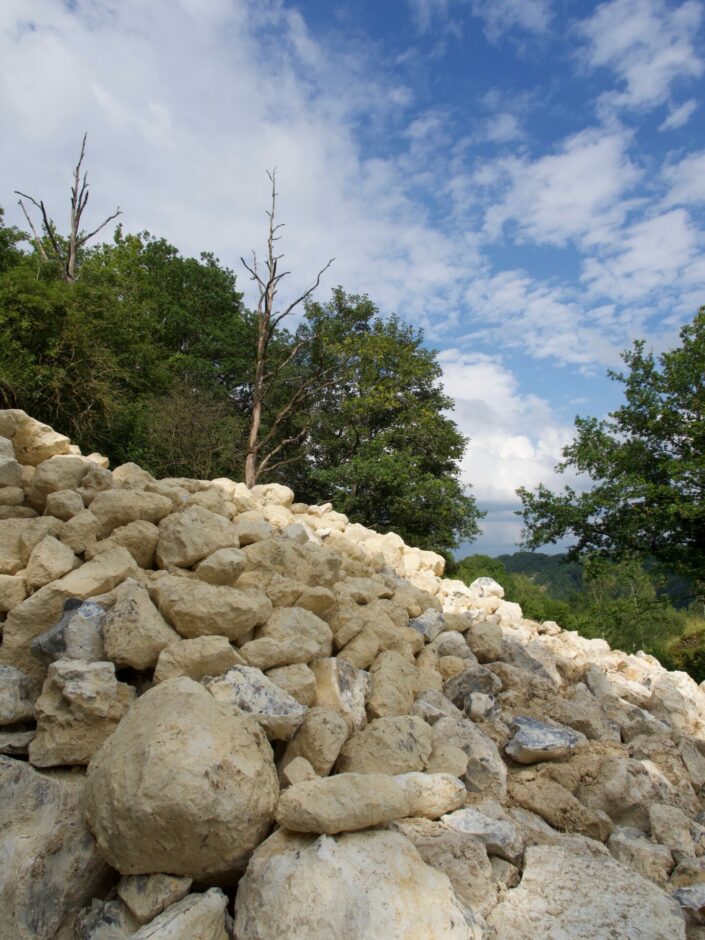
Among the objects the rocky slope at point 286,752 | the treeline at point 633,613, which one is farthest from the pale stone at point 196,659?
the treeline at point 633,613

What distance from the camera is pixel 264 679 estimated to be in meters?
3.32

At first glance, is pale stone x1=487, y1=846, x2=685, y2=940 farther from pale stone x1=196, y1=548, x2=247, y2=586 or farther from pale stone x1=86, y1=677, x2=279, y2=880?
pale stone x1=196, y1=548, x2=247, y2=586

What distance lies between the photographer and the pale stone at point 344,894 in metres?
2.21

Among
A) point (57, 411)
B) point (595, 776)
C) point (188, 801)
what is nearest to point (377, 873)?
point (188, 801)

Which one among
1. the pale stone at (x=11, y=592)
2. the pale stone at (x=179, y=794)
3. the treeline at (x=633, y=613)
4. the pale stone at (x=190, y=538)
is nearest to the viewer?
the pale stone at (x=179, y=794)

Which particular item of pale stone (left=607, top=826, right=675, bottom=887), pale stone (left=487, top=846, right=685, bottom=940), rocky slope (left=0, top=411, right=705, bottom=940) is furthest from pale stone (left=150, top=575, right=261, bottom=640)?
pale stone (left=607, top=826, right=675, bottom=887)

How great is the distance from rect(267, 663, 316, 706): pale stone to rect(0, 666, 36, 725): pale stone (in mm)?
1338

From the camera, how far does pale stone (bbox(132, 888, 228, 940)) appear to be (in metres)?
2.22

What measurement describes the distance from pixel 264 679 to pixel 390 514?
11224 millimetres

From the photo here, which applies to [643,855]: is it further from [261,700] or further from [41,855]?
[41,855]

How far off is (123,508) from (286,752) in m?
2.30

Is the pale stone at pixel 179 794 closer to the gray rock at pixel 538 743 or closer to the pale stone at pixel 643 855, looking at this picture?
the gray rock at pixel 538 743

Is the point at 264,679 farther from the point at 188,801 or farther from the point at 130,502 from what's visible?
the point at 130,502

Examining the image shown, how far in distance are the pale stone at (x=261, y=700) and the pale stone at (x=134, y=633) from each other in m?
0.38
